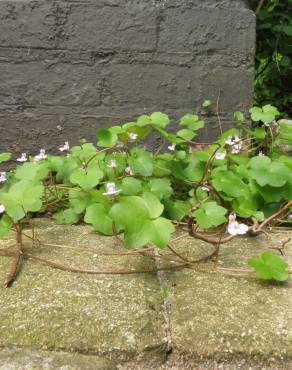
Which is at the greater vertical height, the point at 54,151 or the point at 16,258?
the point at 16,258

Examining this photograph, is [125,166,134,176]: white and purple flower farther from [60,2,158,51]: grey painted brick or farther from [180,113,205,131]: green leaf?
[60,2,158,51]: grey painted brick

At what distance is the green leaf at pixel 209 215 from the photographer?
45.3 inches

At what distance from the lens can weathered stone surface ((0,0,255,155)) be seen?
79.9 inches

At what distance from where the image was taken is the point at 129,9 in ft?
6.72

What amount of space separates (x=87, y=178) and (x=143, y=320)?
24.3 inches

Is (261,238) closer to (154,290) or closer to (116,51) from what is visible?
(154,290)

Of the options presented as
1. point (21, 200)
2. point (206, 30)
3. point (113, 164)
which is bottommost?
point (113, 164)

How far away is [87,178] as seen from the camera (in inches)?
55.8

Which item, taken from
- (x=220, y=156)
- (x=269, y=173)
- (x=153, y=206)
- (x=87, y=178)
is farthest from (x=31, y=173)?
(x=269, y=173)

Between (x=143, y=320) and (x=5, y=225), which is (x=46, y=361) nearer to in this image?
(x=143, y=320)

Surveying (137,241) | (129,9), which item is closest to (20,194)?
(137,241)

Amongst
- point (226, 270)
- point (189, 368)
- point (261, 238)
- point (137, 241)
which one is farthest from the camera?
point (261, 238)

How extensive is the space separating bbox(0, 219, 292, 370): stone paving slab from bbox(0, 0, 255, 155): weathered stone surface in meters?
1.12

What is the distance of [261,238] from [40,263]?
2.27 feet
